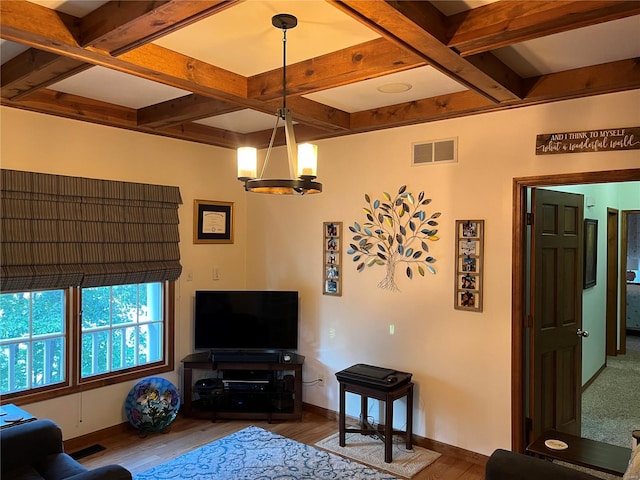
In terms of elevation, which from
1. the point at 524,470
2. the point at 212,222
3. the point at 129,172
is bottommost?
the point at 524,470

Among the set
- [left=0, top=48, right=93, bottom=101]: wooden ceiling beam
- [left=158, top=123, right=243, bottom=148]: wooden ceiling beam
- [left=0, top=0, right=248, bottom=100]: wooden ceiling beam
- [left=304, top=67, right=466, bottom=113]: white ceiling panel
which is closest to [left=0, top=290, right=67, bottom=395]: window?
[left=0, top=48, right=93, bottom=101]: wooden ceiling beam

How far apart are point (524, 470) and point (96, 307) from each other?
3271mm

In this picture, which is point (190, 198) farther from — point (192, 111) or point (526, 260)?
point (526, 260)

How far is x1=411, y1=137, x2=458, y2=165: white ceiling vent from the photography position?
3.60m

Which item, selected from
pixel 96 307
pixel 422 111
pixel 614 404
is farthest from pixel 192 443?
pixel 614 404

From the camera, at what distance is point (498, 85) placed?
2820 millimetres

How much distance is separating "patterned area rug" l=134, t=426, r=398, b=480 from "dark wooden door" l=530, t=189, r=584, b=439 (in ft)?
4.18

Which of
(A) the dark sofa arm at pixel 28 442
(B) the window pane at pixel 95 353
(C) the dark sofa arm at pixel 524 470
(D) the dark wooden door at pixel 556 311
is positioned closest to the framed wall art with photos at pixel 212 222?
(B) the window pane at pixel 95 353

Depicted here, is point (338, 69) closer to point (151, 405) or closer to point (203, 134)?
point (203, 134)

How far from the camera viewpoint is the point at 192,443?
3807mm

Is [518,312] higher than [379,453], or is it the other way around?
[518,312]

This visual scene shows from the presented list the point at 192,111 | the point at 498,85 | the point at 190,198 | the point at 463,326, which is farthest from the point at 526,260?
the point at 190,198

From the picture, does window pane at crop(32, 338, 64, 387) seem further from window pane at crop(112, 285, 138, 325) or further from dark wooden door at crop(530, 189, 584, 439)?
dark wooden door at crop(530, 189, 584, 439)

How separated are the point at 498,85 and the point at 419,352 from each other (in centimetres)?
205
